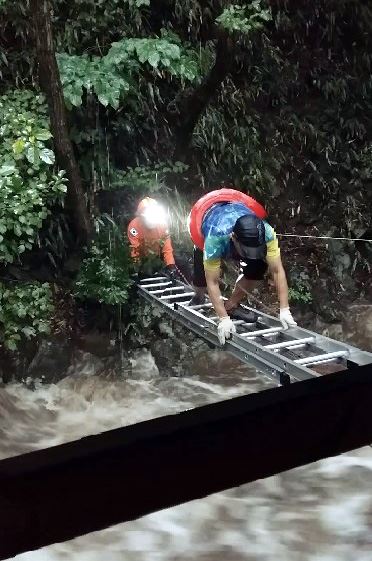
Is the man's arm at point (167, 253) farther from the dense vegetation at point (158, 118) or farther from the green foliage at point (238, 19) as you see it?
the green foliage at point (238, 19)

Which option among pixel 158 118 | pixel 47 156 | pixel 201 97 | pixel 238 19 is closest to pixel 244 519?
pixel 47 156

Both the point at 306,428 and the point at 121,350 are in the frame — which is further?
the point at 121,350

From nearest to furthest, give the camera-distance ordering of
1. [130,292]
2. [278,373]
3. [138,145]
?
[278,373] → [130,292] → [138,145]

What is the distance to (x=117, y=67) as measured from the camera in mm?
4855

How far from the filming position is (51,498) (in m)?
0.61

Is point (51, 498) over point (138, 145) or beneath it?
beneath

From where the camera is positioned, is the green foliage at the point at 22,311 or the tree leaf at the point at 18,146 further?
the green foliage at the point at 22,311

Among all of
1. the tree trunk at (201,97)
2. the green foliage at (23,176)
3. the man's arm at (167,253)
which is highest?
the tree trunk at (201,97)

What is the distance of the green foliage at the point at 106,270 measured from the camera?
496cm

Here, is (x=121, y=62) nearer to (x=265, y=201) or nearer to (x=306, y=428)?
(x=265, y=201)

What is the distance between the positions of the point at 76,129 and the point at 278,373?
3.30 m

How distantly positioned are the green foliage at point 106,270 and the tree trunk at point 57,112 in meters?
A: 0.16

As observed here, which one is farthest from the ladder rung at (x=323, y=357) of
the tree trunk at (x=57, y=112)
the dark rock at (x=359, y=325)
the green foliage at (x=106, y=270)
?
the dark rock at (x=359, y=325)

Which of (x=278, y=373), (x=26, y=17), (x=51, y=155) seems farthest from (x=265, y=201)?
(x=278, y=373)
